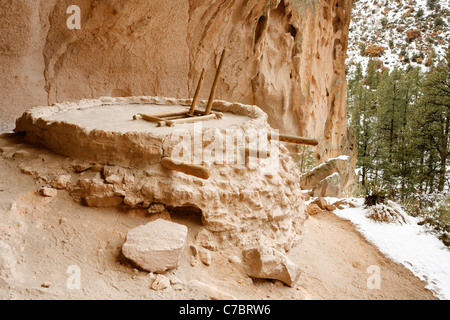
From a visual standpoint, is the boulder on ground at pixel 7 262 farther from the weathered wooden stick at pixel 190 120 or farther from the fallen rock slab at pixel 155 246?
the weathered wooden stick at pixel 190 120

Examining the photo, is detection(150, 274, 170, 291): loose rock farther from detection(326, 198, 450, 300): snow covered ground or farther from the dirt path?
detection(326, 198, 450, 300): snow covered ground

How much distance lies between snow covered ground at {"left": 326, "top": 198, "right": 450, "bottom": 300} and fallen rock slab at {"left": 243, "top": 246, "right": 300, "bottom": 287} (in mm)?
1921

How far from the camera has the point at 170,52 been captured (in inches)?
290

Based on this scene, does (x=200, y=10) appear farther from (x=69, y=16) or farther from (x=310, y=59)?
(x=310, y=59)

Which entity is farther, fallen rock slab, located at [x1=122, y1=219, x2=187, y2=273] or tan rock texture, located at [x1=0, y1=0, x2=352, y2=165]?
tan rock texture, located at [x1=0, y1=0, x2=352, y2=165]

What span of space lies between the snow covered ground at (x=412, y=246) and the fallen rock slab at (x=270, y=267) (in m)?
1.92

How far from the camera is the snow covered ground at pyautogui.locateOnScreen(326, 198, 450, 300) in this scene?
412 cm

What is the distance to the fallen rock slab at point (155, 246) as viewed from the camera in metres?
2.42

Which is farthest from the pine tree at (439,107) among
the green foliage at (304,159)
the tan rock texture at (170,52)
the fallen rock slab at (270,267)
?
the fallen rock slab at (270,267)

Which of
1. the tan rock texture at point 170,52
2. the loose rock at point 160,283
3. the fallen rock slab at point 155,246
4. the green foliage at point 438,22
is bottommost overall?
the loose rock at point 160,283

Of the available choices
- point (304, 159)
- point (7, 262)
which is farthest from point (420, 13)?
point (7, 262)

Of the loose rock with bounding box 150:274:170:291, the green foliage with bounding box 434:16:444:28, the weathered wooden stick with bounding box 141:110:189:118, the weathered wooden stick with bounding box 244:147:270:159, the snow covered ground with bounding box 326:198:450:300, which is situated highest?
the green foliage with bounding box 434:16:444:28

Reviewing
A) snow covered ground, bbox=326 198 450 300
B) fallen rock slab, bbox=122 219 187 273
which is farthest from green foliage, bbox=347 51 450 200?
fallen rock slab, bbox=122 219 187 273

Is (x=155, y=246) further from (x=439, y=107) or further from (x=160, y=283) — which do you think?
(x=439, y=107)
